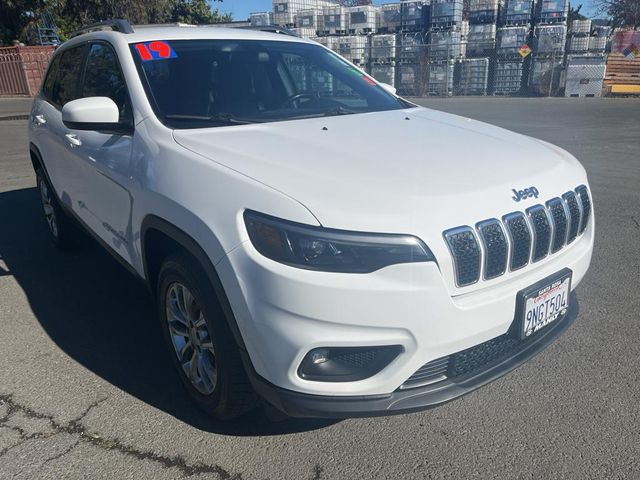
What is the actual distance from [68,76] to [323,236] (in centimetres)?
→ 337

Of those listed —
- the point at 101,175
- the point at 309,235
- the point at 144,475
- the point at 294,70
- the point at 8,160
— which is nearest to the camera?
the point at 309,235

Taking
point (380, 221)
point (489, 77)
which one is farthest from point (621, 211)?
point (489, 77)

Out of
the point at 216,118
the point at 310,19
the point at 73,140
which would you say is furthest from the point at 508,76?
the point at 216,118

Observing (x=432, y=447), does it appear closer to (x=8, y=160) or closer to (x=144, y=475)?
(x=144, y=475)

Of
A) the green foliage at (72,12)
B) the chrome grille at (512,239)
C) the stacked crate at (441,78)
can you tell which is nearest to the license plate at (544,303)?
the chrome grille at (512,239)

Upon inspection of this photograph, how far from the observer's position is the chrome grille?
81.1 inches

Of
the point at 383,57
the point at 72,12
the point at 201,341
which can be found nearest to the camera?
the point at 201,341

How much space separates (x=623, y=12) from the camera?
115ft

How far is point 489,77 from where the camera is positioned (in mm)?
21641

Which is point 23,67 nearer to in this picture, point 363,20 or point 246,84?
point 363,20

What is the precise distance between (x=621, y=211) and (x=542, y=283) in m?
4.12

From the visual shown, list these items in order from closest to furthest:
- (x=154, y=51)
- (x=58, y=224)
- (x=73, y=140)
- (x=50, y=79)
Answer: (x=154, y=51)
(x=73, y=140)
(x=58, y=224)
(x=50, y=79)

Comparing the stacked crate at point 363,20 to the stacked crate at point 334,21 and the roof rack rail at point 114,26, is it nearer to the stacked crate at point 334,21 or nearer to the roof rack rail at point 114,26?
the stacked crate at point 334,21

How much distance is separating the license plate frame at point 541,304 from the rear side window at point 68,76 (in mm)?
3401
